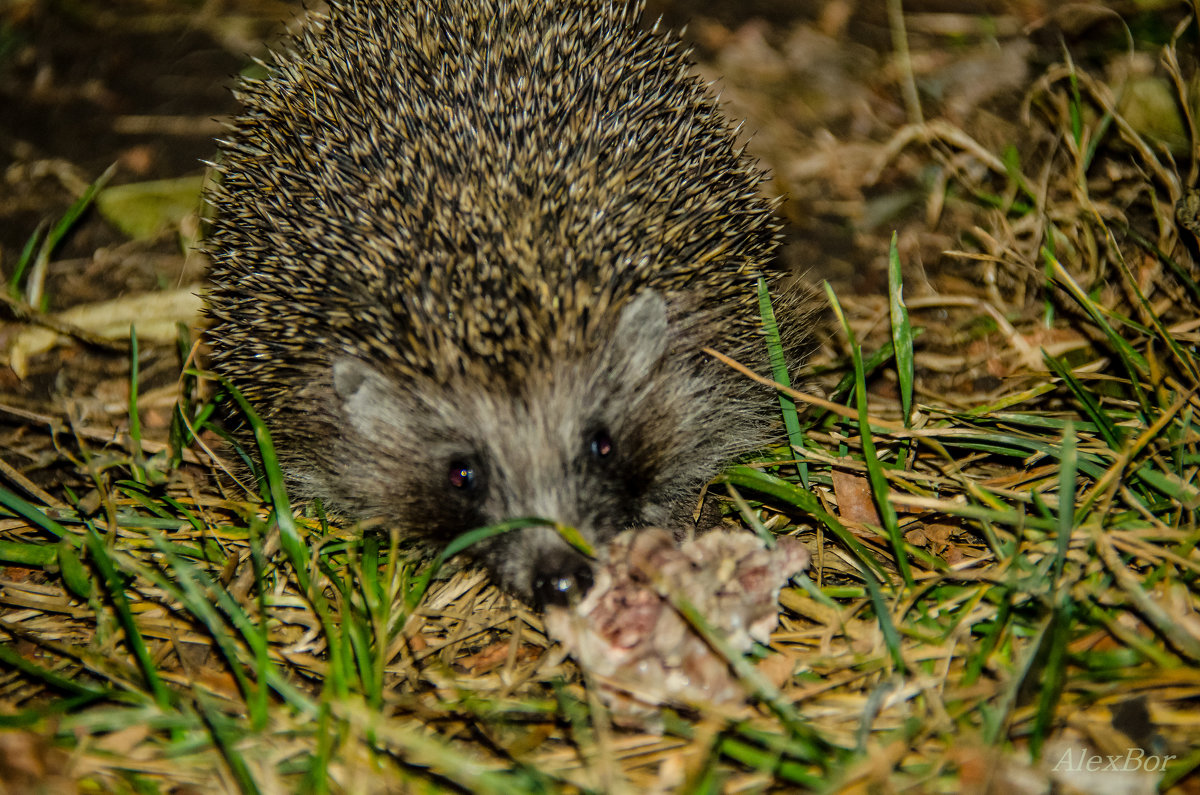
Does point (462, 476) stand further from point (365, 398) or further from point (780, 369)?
point (780, 369)

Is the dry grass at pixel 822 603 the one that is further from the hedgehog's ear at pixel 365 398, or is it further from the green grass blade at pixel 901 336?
the hedgehog's ear at pixel 365 398

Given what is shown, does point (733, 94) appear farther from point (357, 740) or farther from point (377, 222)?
point (357, 740)

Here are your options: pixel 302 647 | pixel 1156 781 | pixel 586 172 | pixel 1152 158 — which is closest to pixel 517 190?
pixel 586 172

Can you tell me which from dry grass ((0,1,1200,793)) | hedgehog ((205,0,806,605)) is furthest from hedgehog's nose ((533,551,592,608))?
dry grass ((0,1,1200,793))

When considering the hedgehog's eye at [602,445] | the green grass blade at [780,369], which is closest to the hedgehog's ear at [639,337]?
the hedgehog's eye at [602,445]

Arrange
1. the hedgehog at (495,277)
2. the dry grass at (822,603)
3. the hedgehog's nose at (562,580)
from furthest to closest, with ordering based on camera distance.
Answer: the hedgehog at (495,277)
the hedgehog's nose at (562,580)
the dry grass at (822,603)

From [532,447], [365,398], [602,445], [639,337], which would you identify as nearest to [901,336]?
[639,337]

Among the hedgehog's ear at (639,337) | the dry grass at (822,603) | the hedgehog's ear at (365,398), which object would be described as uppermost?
the hedgehog's ear at (639,337)

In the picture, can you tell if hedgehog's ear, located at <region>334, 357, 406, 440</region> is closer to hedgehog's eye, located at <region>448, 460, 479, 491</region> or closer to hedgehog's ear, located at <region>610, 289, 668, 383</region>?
hedgehog's eye, located at <region>448, 460, 479, 491</region>
